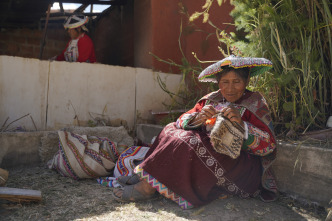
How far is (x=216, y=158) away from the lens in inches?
85.3

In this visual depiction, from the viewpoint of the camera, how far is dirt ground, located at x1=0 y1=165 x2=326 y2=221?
206 cm

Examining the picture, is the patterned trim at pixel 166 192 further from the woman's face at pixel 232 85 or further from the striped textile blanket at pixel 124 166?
the woman's face at pixel 232 85

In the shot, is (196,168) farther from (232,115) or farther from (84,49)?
(84,49)

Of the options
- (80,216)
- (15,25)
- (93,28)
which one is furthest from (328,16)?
(15,25)

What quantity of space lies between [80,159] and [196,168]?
4.36 feet

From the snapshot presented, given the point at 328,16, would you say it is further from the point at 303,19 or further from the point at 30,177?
the point at 30,177

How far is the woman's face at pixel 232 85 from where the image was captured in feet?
7.64

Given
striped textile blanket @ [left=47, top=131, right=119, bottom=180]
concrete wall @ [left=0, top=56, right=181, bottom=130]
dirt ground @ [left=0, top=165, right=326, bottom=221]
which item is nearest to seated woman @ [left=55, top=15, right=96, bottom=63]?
concrete wall @ [left=0, top=56, right=181, bottom=130]

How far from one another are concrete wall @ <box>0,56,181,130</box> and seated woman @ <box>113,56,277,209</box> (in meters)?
1.90

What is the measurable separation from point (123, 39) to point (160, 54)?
6.00 feet

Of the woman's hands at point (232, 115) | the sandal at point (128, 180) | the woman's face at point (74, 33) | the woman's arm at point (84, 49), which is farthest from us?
the woman's face at point (74, 33)

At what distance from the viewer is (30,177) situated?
2.98 meters

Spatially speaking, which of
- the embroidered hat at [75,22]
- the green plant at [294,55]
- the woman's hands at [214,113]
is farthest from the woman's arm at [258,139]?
the embroidered hat at [75,22]

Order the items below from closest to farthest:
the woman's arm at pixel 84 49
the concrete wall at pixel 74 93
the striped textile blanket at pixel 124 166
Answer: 1. the striped textile blanket at pixel 124 166
2. the concrete wall at pixel 74 93
3. the woman's arm at pixel 84 49
